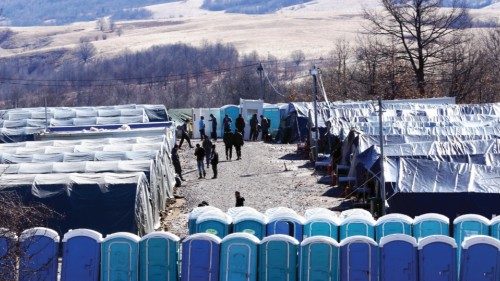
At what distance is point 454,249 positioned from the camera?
47.8ft

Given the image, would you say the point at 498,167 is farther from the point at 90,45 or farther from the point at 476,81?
the point at 90,45

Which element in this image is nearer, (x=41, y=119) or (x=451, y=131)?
(x=451, y=131)

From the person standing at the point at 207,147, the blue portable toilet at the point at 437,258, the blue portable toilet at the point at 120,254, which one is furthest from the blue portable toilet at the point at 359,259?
the person standing at the point at 207,147

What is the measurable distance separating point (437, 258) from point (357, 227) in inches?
87.8

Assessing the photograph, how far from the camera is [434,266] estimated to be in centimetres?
1466

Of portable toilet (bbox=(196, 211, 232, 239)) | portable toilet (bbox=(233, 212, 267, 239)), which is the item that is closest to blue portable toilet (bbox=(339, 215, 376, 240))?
portable toilet (bbox=(233, 212, 267, 239))

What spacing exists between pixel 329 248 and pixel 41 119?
999 inches

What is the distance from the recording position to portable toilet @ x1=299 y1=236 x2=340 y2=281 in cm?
1492

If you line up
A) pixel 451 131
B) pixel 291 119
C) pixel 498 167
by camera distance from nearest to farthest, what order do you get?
pixel 498 167, pixel 451 131, pixel 291 119

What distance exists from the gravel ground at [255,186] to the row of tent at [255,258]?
492 centimetres

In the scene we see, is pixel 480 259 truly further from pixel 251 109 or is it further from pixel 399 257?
pixel 251 109

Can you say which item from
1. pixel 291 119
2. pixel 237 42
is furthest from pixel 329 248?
pixel 237 42

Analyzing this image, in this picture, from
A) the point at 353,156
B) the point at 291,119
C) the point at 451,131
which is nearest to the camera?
the point at 353,156

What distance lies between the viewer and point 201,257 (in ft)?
49.6
